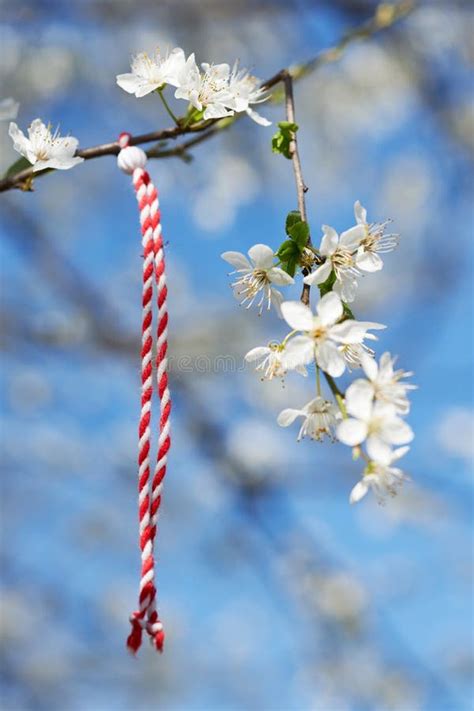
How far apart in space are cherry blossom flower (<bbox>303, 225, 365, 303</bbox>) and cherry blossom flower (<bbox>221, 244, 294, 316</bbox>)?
0.12 feet

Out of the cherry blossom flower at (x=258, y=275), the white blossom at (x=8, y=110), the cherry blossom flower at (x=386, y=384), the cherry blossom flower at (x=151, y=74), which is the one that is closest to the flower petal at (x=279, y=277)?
the cherry blossom flower at (x=258, y=275)

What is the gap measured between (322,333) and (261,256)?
0.10m

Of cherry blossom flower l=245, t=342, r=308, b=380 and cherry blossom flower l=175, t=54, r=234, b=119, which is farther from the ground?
cherry blossom flower l=175, t=54, r=234, b=119

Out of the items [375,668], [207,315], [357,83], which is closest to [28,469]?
[207,315]

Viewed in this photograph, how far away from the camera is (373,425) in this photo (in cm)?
59

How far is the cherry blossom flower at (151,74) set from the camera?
766 millimetres

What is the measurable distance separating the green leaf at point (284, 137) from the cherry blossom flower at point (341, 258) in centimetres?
12

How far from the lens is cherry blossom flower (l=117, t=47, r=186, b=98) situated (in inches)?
30.2

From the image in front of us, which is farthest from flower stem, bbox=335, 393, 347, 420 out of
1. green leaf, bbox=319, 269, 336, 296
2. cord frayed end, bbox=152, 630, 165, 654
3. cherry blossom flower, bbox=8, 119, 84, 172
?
cherry blossom flower, bbox=8, 119, 84, 172

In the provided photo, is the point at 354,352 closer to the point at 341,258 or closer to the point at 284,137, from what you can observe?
the point at 341,258

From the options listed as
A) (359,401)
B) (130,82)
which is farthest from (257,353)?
(130,82)

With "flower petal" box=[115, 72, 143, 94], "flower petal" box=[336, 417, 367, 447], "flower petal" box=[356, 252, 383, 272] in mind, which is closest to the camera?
"flower petal" box=[336, 417, 367, 447]

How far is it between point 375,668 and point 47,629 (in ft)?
6.77

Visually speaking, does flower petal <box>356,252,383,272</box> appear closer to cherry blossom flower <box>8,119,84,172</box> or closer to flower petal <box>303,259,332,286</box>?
flower petal <box>303,259,332,286</box>
